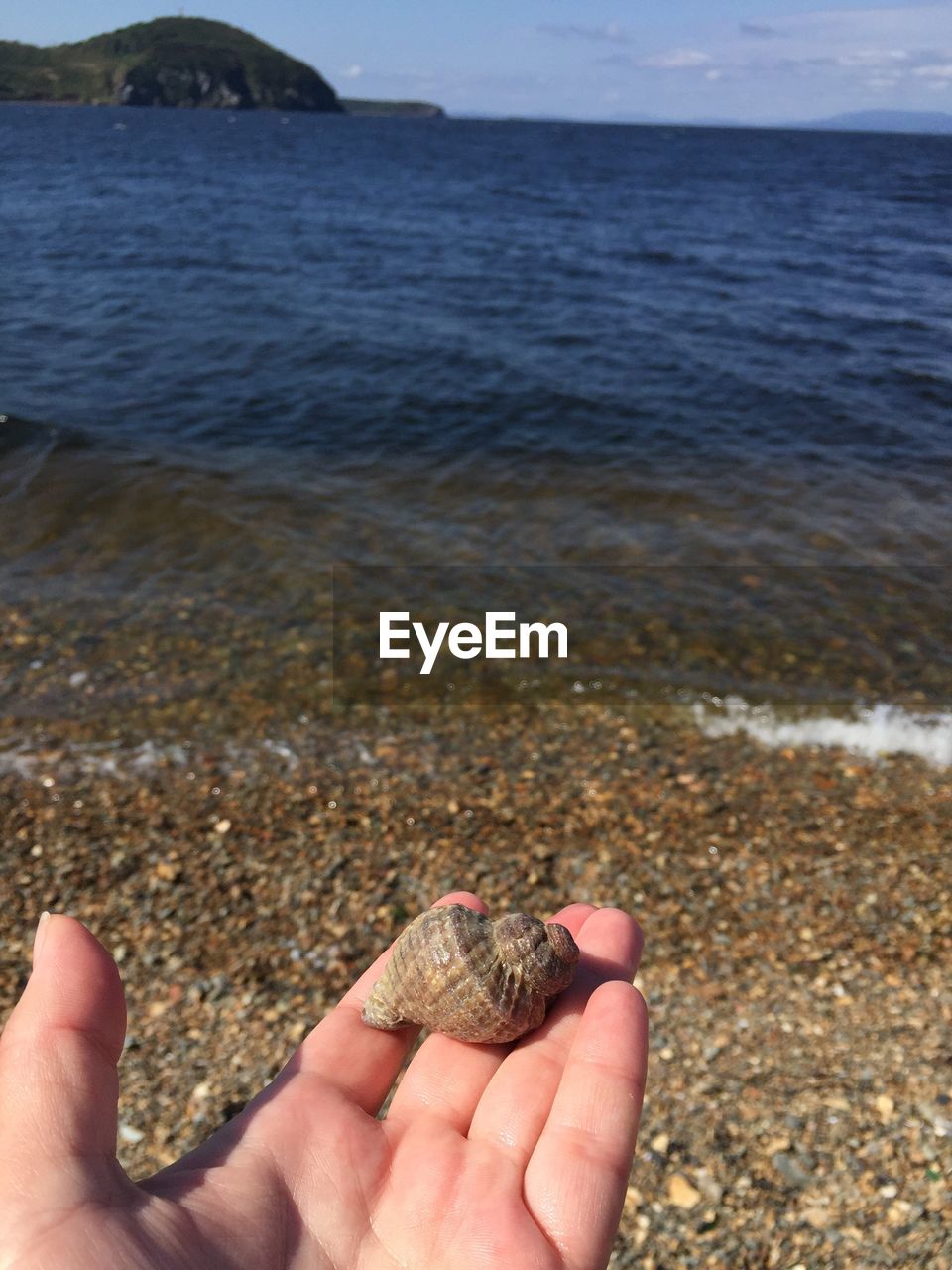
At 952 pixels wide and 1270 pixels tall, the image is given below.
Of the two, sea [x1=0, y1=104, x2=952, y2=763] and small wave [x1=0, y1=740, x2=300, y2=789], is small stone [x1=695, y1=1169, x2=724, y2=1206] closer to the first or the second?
small wave [x1=0, y1=740, x2=300, y2=789]

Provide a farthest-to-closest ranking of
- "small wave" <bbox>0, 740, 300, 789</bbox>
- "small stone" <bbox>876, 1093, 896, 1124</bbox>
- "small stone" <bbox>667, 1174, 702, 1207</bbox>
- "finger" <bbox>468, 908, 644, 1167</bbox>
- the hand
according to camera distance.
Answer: "small wave" <bbox>0, 740, 300, 789</bbox>
"small stone" <bbox>876, 1093, 896, 1124</bbox>
"small stone" <bbox>667, 1174, 702, 1207</bbox>
"finger" <bbox>468, 908, 644, 1167</bbox>
the hand

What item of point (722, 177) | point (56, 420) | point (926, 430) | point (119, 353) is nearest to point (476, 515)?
point (56, 420)

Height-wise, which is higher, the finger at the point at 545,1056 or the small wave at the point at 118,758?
the finger at the point at 545,1056

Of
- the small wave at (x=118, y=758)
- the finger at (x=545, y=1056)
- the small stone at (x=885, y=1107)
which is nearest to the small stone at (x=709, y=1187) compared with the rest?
the small stone at (x=885, y=1107)

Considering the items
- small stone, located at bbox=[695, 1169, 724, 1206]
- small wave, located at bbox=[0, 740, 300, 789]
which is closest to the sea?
small wave, located at bbox=[0, 740, 300, 789]

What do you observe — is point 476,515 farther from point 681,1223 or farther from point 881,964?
point 681,1223

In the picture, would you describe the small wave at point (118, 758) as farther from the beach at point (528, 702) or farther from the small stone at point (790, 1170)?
the small stone at point (790, 1170)

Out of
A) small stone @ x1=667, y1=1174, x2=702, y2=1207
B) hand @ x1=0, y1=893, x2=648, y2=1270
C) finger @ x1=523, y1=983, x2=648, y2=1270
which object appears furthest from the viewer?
small stone @ x1=667, y1=1174, x2=702, y2=1207
